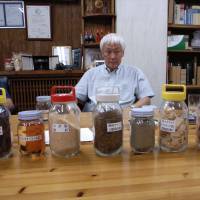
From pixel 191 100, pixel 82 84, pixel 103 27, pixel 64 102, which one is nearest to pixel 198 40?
pixel 103 27

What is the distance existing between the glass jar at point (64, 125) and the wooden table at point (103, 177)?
36 mm

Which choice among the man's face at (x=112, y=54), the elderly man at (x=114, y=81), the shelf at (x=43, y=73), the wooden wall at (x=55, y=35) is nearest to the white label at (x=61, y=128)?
the elderly man at (x=114, y=81)

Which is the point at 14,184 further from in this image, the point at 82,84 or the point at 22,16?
the point at 22,16

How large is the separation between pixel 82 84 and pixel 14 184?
5.51 feet

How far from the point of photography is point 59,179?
758 mm

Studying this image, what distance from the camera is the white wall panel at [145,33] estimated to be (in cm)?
317

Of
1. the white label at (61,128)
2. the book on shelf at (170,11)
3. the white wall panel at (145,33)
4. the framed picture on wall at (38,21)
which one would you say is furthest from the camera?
the framed picture on wall at (38,21)

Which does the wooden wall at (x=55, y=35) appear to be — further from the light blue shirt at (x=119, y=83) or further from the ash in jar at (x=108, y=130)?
the ash in jar at (x=108, y=130)

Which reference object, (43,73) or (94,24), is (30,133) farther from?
(94,24)

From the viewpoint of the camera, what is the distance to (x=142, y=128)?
93 cm

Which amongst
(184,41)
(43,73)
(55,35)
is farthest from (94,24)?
(184,41)

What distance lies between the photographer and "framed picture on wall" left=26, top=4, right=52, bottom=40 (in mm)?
3398

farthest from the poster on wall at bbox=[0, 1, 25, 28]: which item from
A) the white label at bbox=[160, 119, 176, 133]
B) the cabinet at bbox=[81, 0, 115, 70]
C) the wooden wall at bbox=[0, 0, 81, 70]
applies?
the white label at bbox=[160, 119, 176, 133]

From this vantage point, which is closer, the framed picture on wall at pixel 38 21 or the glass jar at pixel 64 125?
the glass jar at pixel 64 125
